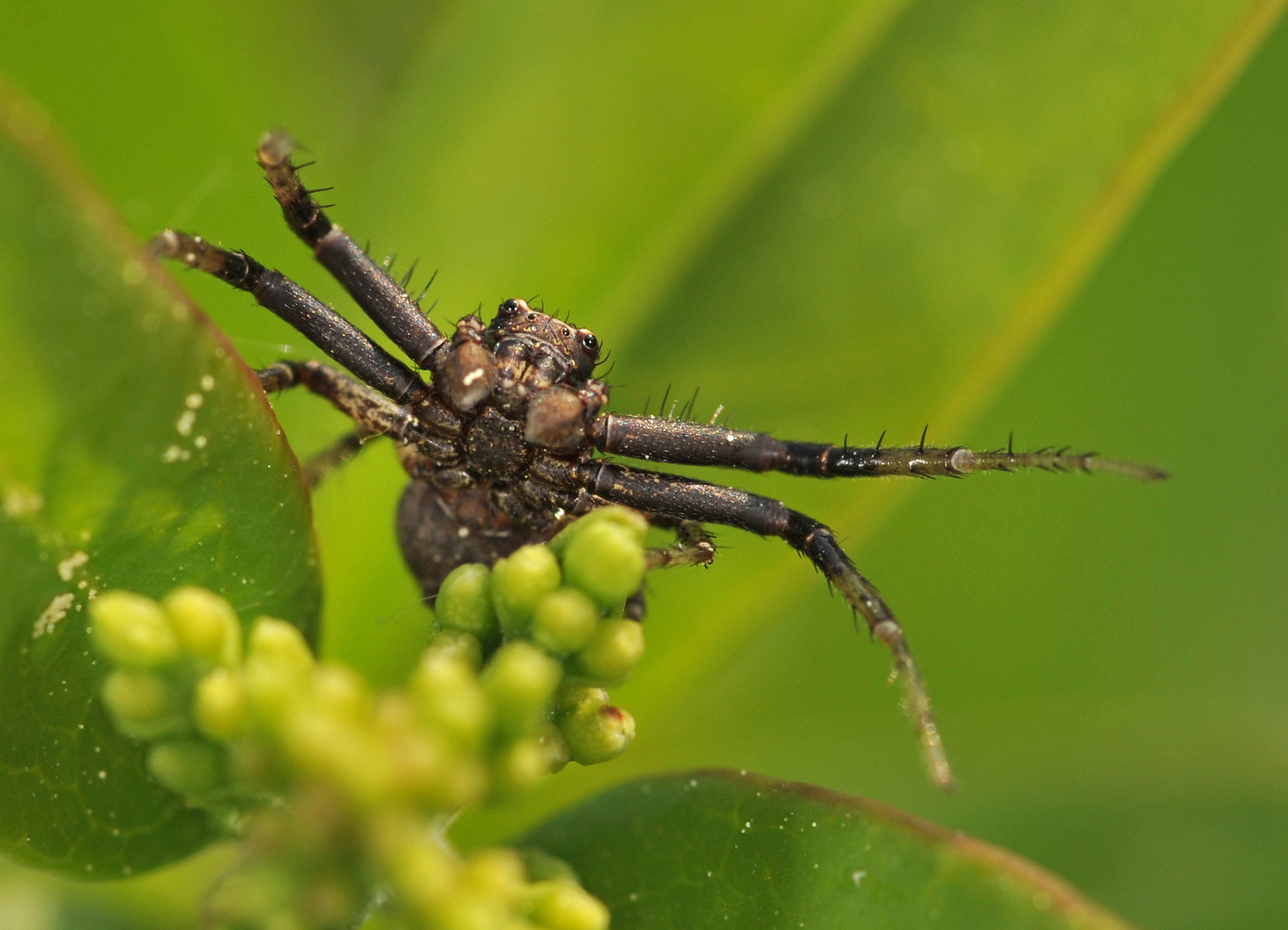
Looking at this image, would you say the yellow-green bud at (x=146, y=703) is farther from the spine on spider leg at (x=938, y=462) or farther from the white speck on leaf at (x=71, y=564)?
the spine on spider leg at (x=938, y=462)

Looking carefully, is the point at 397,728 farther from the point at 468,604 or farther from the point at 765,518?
the point at 765,518

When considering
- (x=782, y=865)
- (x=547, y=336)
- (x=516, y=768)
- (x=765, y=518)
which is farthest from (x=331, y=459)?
(x=516, y=768)

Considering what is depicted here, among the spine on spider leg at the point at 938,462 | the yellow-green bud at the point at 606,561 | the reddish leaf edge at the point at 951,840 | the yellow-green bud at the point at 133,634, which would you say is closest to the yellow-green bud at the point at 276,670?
the yellow-green bud at the point at 133,634

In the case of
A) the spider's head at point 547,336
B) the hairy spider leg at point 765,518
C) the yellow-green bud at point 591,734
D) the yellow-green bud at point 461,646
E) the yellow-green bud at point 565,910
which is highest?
the spider's head at point 547,336

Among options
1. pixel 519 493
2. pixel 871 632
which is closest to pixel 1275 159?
pixel 871 632

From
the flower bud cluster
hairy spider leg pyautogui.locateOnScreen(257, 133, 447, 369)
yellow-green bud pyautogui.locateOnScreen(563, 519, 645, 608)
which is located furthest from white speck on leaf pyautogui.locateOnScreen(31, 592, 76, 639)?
hairy spider leg pyautogui.locateOnScreen(257, 133, 447, 369)

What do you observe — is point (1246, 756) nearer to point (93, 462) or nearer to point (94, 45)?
point (93, 462)

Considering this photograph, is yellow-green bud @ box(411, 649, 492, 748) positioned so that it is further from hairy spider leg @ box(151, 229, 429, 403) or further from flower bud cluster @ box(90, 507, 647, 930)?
hairy spider leg @ box(151, 229, 429, 403)

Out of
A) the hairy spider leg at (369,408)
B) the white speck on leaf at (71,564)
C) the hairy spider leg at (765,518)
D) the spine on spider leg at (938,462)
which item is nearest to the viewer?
the white speck on leaf at (71,564)
